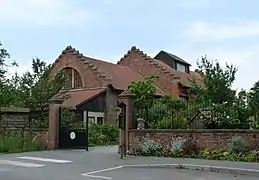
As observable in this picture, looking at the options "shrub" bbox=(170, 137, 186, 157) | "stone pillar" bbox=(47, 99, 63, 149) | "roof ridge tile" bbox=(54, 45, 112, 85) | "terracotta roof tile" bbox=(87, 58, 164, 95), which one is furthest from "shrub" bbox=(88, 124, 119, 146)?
"shrub" bbox=(170, 137, 186, 157)

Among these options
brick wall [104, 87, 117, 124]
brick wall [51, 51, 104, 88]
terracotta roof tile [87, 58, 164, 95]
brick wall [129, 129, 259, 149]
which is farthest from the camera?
terracotta roof tile [87, 58, 164, 95]

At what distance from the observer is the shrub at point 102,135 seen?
26.8 m

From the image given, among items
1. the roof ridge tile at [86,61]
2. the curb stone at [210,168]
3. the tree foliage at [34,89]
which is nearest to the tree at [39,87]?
the tree foliage at [34,89]

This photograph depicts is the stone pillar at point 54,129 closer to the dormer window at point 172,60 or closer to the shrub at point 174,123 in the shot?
the shrub at point 174,123

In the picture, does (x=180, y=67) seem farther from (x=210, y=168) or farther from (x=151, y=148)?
(x=210, y=168)

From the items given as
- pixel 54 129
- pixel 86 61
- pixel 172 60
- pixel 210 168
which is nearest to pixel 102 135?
pixel 54 129

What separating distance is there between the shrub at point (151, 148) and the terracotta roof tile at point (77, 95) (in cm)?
1535

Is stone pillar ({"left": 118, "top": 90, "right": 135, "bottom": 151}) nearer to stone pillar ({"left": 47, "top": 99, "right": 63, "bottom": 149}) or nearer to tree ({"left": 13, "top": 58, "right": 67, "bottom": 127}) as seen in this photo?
stone pillar ({"left": 47, "top": 99, "right": 63, "bottom": 149})

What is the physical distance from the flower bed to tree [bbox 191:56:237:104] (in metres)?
10.1

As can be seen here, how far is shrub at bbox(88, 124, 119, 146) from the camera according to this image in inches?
1053

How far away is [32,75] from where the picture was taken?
33469 millimetres

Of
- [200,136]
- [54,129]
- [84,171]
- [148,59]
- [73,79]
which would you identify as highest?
[148,59]

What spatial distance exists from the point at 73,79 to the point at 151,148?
23756 mm

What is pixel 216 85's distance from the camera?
28219 millimetres
